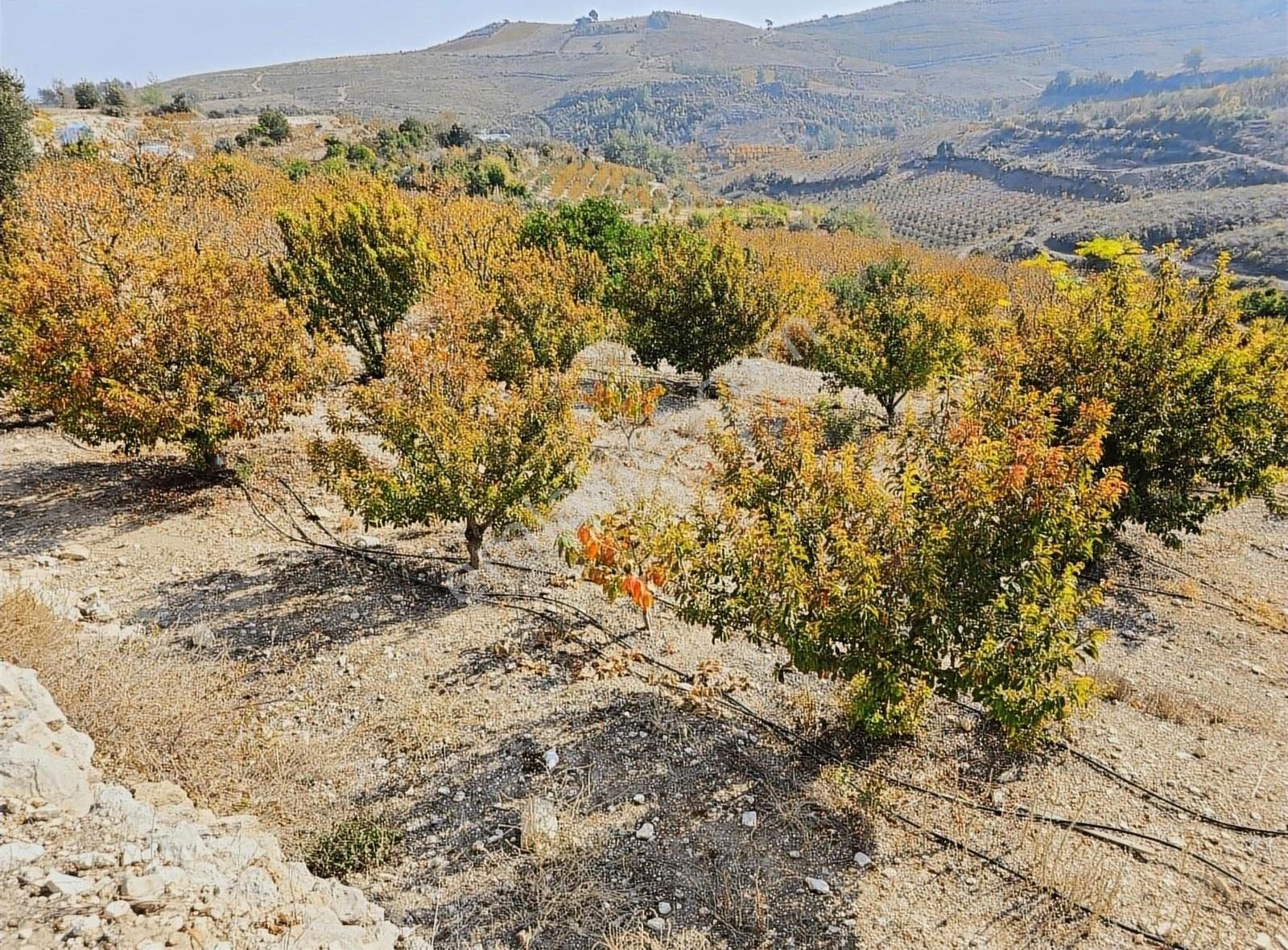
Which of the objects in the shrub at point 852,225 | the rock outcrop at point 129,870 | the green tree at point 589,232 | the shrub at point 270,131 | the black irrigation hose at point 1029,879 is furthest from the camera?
the shrub at point 852,225

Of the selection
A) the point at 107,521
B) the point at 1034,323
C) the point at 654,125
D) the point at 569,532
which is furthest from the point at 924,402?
the point at 654,125

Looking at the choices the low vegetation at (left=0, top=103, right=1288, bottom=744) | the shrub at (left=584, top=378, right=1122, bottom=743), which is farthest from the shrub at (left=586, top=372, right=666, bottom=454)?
the shrub at (left=584, top=378, right=1122, bottom=743)

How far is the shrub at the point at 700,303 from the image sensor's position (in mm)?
15531

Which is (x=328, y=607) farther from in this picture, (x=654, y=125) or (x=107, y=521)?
(x=654, y=125)

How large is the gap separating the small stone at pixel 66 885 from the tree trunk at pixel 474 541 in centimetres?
451

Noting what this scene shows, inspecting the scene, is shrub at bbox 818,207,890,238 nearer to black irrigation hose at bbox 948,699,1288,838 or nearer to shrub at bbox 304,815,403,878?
black irrigation hose at bbox 948,699,1288,838

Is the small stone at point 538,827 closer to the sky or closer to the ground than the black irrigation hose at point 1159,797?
closer to the sky

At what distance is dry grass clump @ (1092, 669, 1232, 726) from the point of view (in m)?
6.99

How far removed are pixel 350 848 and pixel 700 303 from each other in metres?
12.8

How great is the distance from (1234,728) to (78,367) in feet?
43.3

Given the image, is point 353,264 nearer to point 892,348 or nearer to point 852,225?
point 892,348

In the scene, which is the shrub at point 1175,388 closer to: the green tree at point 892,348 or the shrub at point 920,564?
the shrub at point 920,564

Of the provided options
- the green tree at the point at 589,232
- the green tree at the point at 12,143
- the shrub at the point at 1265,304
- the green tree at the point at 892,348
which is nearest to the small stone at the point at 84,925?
the green tree at the point at 892,348

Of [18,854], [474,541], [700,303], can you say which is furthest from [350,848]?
[700,303]
